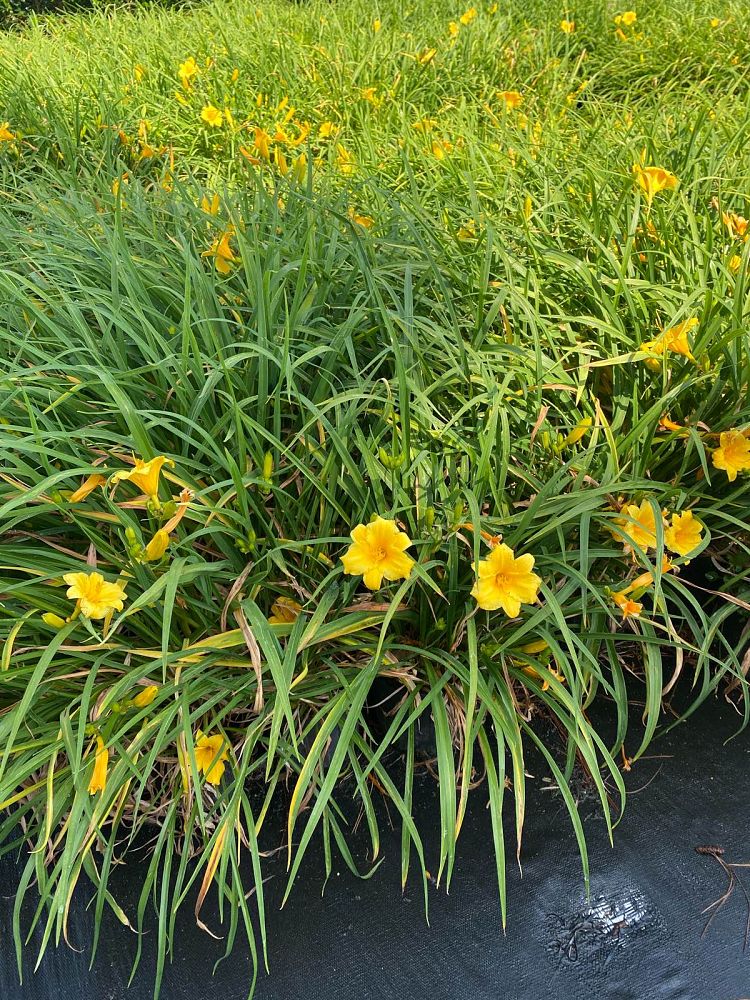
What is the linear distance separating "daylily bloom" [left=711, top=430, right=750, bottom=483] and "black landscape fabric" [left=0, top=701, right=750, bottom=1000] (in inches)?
23.8

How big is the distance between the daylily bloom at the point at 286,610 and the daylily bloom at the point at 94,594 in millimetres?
315

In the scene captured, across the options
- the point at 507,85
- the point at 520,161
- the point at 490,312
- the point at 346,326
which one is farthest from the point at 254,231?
the point at 507,85

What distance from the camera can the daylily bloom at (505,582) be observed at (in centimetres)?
122

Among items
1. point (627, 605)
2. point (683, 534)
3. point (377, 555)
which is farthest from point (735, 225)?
point (377, 555)

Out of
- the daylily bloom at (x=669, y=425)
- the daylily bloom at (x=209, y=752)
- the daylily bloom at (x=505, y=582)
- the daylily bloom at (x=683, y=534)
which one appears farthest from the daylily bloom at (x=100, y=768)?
the daylily bloom at (x=669, y=425)

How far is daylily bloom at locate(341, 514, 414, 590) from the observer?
1.20 meters

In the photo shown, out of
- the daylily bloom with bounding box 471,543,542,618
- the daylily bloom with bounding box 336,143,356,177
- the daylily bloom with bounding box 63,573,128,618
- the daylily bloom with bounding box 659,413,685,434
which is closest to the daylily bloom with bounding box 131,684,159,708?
the daylily bloom with bounding box 63,573,128,618

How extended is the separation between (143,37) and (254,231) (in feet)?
10.8

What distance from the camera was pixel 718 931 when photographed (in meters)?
1.29

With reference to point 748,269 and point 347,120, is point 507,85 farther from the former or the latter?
point 748,269

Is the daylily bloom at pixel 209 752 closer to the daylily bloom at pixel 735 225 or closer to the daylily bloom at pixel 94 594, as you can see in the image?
the daylily bloom at pixel 94 594

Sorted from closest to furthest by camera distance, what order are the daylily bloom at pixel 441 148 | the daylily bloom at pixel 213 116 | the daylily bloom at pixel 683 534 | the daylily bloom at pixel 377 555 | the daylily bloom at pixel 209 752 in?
the daylily bloom at pixel 377 555, the daylily bloom at pixel 209 752, the daylily bloom at pixel 683 534, the daylily bloom at pixel 441 148, the daylily bloom at pixel 213 116

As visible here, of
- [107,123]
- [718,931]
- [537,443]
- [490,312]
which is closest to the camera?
[718,931]

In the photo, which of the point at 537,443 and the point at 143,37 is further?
the point at 143,37
